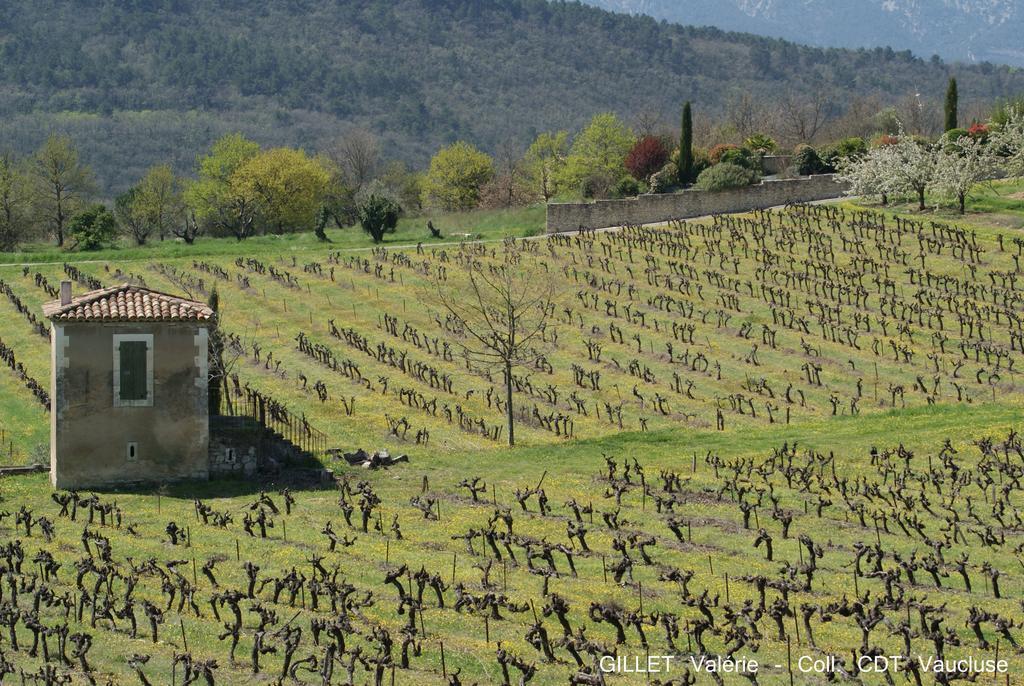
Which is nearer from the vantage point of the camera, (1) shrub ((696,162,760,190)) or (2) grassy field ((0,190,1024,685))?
(2) grassy field ((0,190,1024,685))

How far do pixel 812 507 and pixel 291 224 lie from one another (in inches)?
3732

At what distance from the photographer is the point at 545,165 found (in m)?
139

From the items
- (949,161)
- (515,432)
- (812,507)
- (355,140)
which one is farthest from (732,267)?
(355,140)

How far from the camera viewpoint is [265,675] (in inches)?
1026

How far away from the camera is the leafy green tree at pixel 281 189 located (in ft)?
419

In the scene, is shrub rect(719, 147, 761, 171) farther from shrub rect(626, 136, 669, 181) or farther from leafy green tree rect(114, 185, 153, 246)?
leafy green tree rect(114, 185, 153, 246)

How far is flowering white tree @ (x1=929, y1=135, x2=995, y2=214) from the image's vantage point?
85.2 metres

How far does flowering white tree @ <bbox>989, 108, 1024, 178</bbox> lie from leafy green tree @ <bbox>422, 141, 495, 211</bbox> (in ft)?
158

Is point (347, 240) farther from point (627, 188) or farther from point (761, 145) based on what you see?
point (761, 145)

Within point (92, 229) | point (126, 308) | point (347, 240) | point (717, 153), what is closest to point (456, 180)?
point (717, 153)

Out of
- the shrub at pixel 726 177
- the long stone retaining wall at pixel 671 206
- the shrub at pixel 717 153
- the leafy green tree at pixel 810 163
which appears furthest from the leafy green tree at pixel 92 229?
the leafy green tree at pixel 810 163

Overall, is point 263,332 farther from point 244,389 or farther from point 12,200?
point 12,200

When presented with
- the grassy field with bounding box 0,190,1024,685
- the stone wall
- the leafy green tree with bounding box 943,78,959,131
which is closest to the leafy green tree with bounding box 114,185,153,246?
the grassy field with bounding box 0,190,1024,685

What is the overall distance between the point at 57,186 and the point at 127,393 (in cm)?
8520
